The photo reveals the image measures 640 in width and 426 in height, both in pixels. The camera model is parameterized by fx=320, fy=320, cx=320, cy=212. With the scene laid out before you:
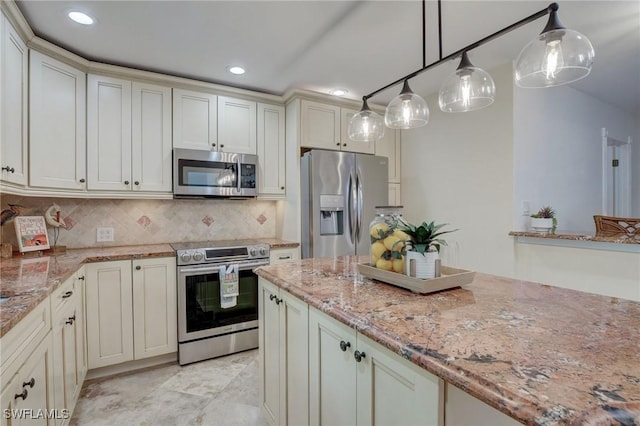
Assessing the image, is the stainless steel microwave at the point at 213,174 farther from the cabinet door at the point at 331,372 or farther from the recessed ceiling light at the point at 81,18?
the cabinet door at the point at 331,372

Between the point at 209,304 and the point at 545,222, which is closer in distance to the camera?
the point at 545,222

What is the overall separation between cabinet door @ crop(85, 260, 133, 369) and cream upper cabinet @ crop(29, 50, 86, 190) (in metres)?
0.68

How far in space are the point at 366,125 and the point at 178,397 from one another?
2.15 meters

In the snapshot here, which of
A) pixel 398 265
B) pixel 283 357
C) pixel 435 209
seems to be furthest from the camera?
pixel 435 209

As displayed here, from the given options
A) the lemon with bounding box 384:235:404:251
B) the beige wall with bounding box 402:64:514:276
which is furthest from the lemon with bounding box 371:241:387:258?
the beige wall with bounding box 402:64:514:276

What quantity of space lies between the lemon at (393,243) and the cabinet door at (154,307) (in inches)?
73.3

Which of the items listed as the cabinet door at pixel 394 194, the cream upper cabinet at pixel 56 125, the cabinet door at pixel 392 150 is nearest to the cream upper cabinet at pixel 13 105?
the cream upper cabinet at pixel 56 125

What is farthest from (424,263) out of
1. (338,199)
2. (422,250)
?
(338,199)

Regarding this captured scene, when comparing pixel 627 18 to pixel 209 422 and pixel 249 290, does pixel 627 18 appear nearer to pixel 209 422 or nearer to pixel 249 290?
pixel 249 290

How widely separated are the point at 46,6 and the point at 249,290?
2.29 metres

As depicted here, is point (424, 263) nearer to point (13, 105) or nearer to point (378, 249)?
point (378, 249)

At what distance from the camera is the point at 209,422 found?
190cm

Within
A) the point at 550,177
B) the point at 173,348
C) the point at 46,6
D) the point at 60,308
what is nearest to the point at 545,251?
the point at 550,177

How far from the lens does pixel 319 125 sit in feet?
10.4
